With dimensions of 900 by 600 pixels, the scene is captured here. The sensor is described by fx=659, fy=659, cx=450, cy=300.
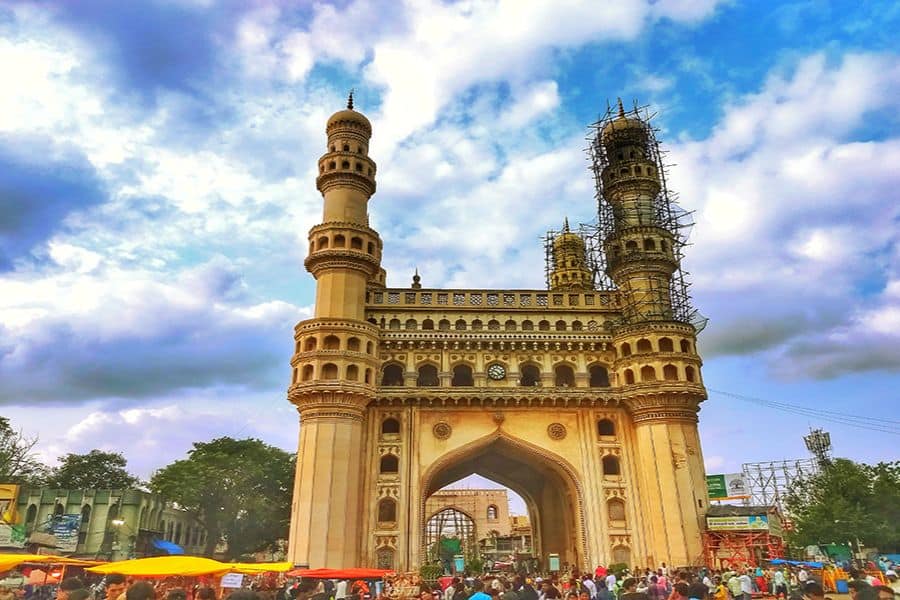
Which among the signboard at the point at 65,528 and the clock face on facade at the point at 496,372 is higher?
the clock face on facade at the point at 496,372

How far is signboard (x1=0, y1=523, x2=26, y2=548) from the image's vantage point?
41875 mm

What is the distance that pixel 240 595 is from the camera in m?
7.89

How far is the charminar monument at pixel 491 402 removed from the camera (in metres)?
36.1

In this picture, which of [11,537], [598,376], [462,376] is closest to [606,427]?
[598,376]

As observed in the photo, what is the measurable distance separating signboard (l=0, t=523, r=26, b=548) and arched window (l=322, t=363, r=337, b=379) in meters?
23.5

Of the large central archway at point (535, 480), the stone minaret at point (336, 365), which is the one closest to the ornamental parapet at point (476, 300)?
the stone minaret at point (336, 365)

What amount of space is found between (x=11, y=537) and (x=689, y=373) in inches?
1740

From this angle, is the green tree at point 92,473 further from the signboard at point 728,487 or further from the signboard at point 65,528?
the signboard at point 728,487

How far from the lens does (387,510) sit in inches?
1469

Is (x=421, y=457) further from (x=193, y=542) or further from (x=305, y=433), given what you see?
(x=193, y=542)

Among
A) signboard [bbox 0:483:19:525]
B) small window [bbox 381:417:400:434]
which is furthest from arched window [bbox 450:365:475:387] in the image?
signboard [bbox 0:483:19:525]

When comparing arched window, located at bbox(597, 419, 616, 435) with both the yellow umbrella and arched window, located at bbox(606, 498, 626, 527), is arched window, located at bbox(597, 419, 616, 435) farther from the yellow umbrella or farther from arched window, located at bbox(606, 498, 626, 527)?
the yellow umbrella

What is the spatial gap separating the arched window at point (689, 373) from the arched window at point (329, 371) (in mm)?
20681

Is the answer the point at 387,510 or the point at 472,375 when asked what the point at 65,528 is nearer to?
the point at 387,510
